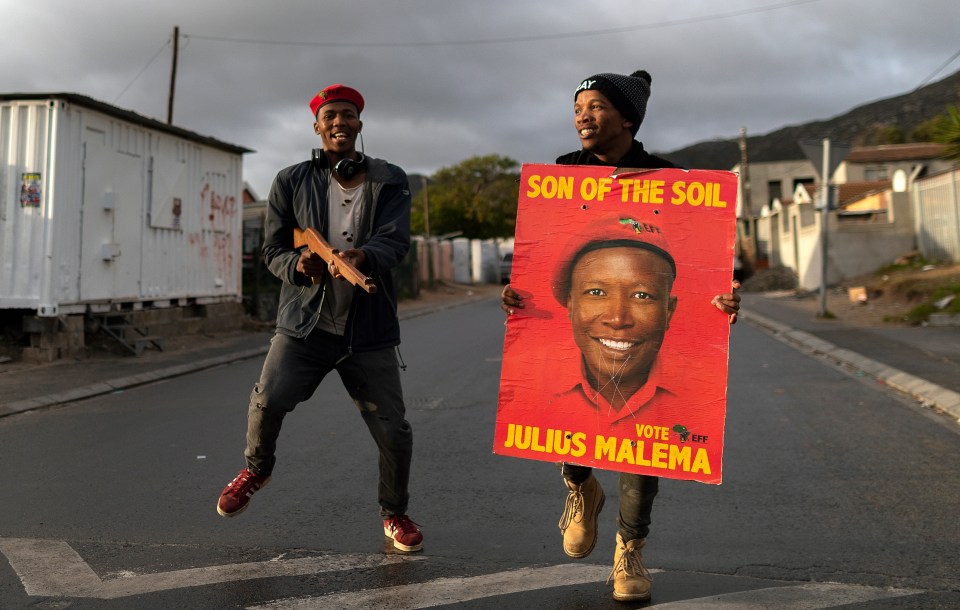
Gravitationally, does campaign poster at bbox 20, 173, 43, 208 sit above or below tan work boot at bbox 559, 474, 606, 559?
above

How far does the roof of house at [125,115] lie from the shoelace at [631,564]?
10618 millimetres

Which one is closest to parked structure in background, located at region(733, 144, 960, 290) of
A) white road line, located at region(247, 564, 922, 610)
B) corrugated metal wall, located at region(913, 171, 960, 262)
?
corrugated metal wall, located at region(913, 171, 960, 262)

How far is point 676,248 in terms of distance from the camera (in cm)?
350

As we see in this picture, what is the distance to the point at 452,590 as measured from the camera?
3.53m

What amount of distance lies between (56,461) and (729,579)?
445 centimetres

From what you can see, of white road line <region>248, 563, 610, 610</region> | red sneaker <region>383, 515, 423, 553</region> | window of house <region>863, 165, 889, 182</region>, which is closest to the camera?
white road line <region>248, 563, 610, 610</region>

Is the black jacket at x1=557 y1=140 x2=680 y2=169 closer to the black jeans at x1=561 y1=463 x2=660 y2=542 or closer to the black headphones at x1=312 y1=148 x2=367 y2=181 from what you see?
the black headphones at x1=312 y1=148 x2=367 y2=181

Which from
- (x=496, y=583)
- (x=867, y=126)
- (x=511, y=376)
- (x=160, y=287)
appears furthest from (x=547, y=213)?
(x=867, y=126)

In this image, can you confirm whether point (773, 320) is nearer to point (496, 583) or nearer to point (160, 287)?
point (160, 287)

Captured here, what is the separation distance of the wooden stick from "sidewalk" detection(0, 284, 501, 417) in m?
5.49

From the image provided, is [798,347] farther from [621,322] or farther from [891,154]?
[891,154]

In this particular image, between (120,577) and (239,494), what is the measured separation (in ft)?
1.89

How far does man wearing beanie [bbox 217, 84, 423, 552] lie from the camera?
12.7ft

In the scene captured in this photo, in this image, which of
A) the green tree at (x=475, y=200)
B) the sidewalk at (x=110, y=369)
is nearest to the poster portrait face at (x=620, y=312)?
the sidewalk at (x=110, y=369)
